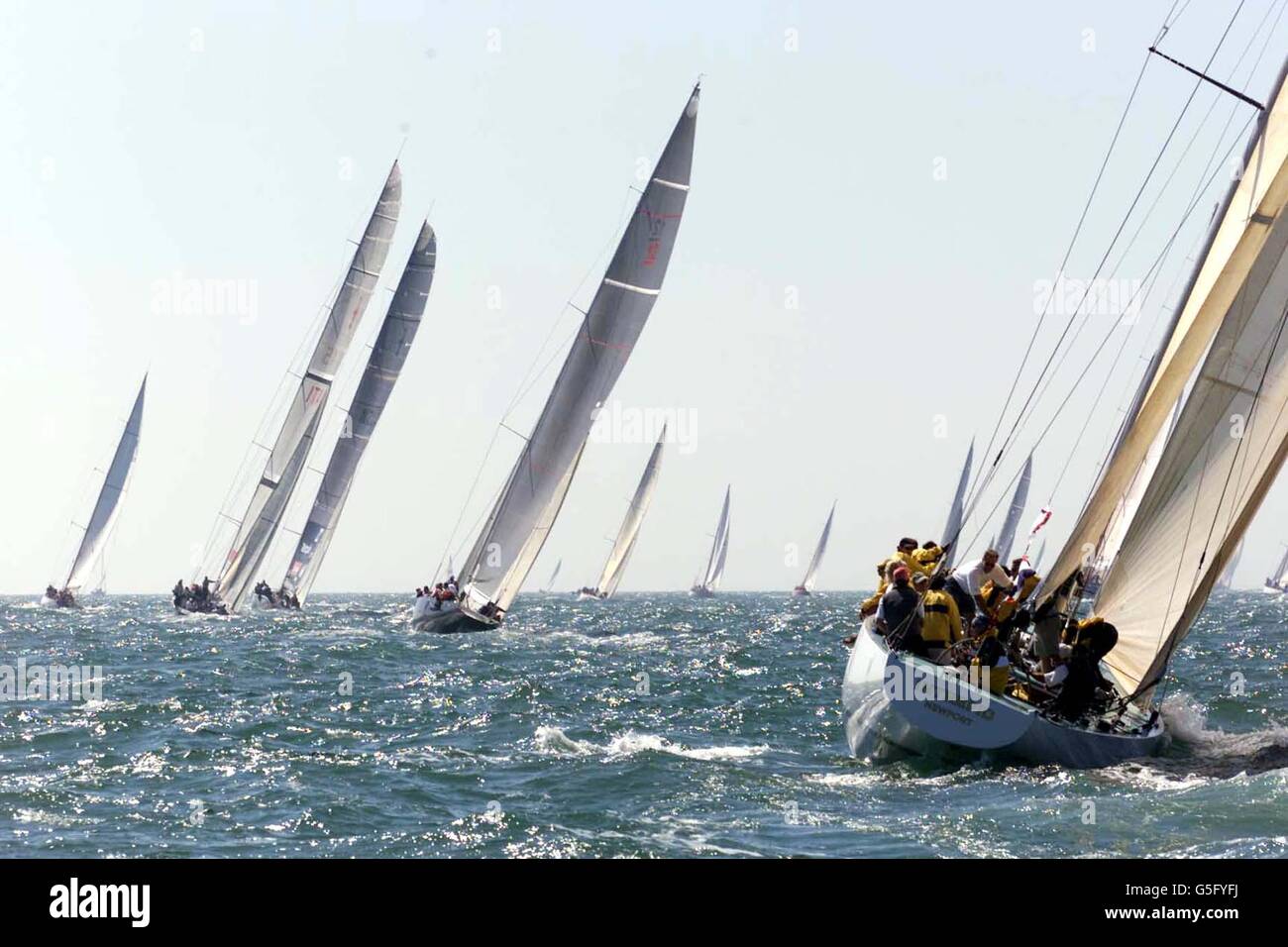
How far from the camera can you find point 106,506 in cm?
6475

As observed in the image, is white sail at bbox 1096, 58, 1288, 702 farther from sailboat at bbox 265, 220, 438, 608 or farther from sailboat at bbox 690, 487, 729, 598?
sailboat at bbox 690, 487, 729, 598

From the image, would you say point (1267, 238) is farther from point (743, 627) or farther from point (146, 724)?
point (743, 627)

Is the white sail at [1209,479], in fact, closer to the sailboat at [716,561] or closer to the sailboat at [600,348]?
the sailboat at [600,348]

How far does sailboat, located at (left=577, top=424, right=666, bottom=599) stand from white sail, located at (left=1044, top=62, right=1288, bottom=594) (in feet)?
193

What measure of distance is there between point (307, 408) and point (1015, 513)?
117ft

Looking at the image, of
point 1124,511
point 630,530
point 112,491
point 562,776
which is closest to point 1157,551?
point 1124,511

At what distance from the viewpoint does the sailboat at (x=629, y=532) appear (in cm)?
8069

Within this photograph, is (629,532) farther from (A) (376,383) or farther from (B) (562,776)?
(B) (562,776)

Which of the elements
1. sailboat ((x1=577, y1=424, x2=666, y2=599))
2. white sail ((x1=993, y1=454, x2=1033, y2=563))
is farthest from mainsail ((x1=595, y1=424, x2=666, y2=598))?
white sail ((x1=993, y1=454, x2=1033, y2=563))

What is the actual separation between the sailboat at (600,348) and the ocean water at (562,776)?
1070cm

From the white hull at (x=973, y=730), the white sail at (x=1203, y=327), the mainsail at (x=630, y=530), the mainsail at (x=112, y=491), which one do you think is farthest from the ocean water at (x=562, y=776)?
the mainsail at (x=630, y=530)
